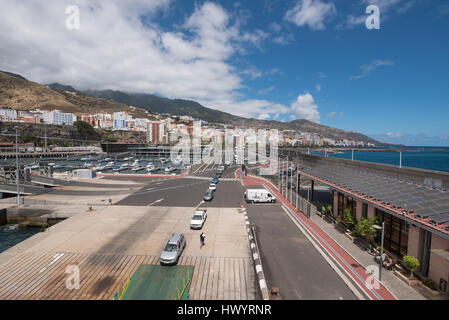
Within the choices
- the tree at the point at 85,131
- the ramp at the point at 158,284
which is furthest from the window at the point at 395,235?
the tree at the point at 85,131

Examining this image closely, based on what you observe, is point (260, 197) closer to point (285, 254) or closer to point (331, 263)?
point (285, 254)

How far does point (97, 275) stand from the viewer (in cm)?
1525

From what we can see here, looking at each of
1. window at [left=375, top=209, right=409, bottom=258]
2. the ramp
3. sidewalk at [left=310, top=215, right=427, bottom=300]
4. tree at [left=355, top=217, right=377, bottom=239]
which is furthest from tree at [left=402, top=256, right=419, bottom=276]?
the ramp

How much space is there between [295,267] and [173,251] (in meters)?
8.99

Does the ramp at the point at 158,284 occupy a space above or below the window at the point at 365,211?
below

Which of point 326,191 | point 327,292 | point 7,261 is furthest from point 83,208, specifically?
point 326,191

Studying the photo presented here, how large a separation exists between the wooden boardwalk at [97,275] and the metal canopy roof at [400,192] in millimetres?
11100

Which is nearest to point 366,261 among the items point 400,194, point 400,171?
point 400,194

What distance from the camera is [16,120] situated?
175 metres

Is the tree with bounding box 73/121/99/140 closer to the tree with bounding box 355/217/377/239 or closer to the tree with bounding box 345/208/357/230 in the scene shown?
the tree with bounding box 345/208/357/230

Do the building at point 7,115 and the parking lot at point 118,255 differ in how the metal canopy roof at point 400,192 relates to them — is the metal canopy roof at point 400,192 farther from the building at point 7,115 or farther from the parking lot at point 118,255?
A: the building at point 7,115

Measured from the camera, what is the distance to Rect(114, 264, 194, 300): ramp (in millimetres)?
12766

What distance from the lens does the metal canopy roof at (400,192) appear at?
13.0 meters

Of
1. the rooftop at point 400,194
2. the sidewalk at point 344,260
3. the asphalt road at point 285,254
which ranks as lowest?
the asphalt road at point 285,254
